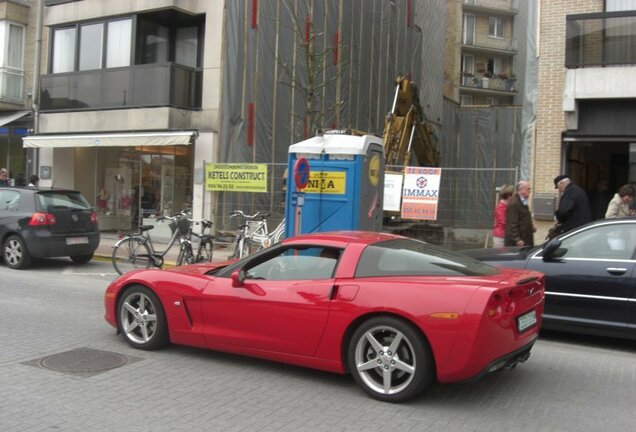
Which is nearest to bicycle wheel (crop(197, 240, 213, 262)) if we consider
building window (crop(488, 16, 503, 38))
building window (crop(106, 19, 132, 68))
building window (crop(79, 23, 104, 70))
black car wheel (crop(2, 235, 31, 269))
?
black car wheel (crop(2, 235, 31, 269))

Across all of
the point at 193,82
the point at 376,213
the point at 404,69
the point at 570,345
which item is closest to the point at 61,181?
Result: the point at 193,82

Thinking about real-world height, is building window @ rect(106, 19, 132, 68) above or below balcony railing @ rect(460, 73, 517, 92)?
below

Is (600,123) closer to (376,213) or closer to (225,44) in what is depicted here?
(376,213)

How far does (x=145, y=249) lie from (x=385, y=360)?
297 inches

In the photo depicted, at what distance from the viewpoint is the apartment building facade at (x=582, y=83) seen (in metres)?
12.1

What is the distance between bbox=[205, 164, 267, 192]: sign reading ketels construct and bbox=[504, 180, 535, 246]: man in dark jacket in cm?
683

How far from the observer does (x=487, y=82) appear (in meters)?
43.3

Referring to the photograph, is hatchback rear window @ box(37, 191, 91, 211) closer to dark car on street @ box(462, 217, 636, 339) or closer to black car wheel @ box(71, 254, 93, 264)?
black car wheel @ box(71, 254, 93, 264)

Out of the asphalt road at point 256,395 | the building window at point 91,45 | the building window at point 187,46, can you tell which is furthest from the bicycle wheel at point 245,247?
the building window at point 91,45

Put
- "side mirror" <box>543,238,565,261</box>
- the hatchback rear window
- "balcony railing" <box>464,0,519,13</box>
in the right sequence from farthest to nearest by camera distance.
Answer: "balcony railing" <box>464,0,519,13</box> < the hatchback rear window < "side mirror" <box>543,238,565,261</box>

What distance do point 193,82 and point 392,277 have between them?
13.6m

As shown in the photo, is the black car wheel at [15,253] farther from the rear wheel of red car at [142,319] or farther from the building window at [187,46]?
the building window at [187,46]

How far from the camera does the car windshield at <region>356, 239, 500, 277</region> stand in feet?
16.0

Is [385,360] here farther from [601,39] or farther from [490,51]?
[490,51]
